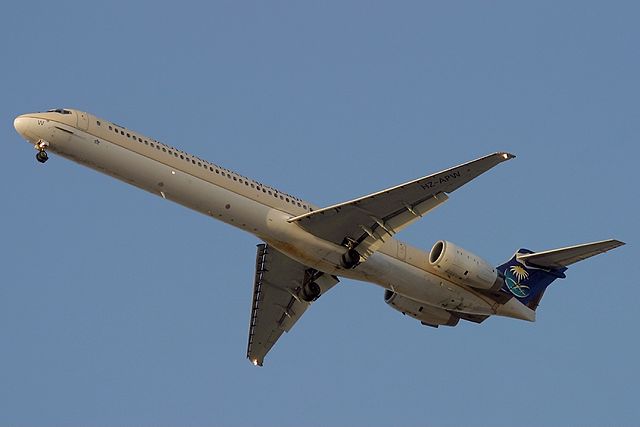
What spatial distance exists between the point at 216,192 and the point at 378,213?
16.5ft

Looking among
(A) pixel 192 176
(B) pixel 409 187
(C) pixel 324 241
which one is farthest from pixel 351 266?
(A) pixel 192 176

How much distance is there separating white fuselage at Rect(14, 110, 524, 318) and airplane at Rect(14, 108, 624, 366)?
0.10 ft

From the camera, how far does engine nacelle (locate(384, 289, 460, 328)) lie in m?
39.6

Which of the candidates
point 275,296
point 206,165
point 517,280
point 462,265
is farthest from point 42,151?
point 517,280

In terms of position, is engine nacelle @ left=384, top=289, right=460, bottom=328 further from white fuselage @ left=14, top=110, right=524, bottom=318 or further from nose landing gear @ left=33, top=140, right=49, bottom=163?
nose landing gear @ left=33, top=140, right=49, bottom=163

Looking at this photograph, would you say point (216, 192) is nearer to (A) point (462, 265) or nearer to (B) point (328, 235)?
(B) point (328, 235)

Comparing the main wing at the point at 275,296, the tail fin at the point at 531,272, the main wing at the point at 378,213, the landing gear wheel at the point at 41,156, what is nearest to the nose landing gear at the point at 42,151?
the landing gear wheel at the point at 41,156

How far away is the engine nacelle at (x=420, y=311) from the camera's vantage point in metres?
39.6

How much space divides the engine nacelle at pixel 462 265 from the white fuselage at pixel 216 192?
39cm

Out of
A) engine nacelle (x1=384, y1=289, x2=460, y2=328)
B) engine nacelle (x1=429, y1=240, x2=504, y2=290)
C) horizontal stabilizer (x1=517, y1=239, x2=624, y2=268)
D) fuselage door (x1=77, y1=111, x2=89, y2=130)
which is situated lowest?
engine nacelle (x1=384, y1=289, x2=460, y2=328)

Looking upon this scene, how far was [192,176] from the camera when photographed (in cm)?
3400

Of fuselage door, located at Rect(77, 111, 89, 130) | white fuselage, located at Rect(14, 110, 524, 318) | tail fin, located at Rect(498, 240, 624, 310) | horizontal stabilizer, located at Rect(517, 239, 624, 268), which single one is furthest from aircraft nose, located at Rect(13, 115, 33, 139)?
horizontal stabilizer, located at Rect(517, 239, 624, 268)

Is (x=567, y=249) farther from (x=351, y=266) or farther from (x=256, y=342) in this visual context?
(x=256, y=342)

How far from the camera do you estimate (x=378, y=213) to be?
35250mm
